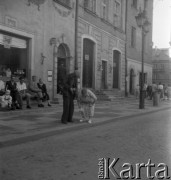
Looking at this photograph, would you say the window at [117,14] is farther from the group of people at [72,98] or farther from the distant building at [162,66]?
the distant building at [162,66]

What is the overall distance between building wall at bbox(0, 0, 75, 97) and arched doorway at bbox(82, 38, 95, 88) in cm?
212

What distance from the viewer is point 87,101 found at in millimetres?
→ 10742

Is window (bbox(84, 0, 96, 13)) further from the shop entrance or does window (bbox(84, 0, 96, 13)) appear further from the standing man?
the standing man

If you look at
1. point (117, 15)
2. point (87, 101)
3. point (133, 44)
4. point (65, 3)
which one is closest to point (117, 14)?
point (117, 15)

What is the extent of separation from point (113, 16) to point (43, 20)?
10709mm

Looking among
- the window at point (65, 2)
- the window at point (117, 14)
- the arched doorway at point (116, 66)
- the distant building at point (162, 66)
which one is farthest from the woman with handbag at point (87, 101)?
the distant building at point (162, 66)

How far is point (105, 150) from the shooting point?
21.9 ft

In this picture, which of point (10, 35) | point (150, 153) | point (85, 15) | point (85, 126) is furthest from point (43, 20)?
point (150, 153)

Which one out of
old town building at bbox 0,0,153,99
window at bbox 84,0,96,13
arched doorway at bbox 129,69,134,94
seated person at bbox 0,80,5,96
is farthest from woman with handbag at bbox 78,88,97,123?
arched doorway at bbox 129,69,134,94

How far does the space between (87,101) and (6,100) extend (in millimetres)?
3435

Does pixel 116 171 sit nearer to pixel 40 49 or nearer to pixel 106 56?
pixel 40 49

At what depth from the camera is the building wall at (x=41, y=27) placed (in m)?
14.3

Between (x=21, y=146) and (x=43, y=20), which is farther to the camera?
(x=43, y=20)

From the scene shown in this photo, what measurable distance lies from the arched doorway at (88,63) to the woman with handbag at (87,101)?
33.8 ft
